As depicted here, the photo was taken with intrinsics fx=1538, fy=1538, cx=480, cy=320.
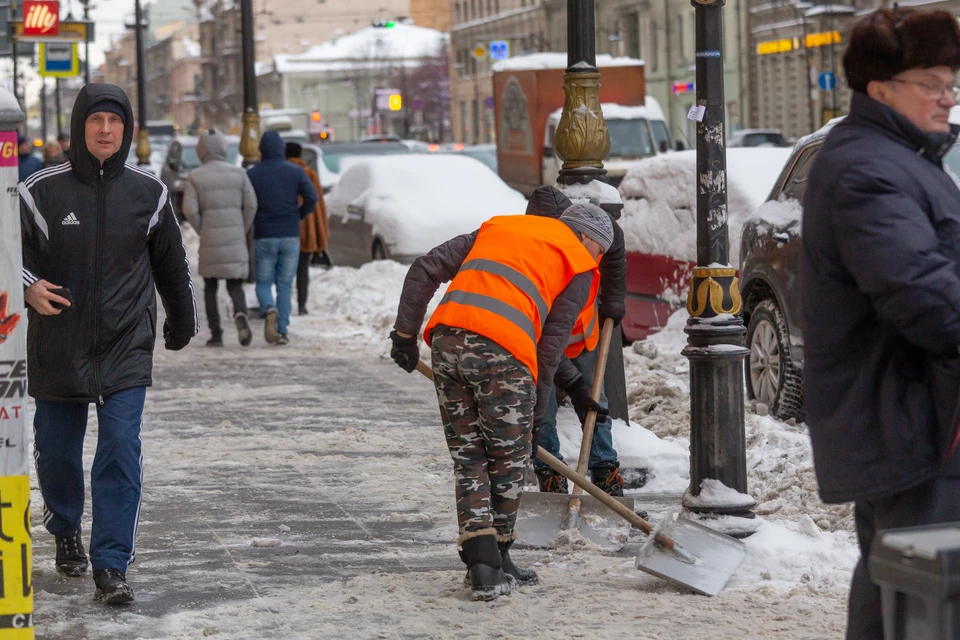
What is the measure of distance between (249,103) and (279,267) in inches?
218

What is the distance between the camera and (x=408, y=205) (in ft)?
58.0

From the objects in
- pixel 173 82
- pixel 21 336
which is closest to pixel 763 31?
pixel 21 336

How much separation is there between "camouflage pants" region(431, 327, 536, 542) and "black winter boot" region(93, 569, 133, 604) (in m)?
1.18

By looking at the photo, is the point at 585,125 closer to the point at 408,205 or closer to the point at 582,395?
the point at 582,395

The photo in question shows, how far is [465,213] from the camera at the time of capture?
17.5 m

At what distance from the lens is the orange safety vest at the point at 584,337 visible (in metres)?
6.44

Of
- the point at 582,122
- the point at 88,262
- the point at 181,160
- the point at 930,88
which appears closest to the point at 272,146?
Answer: the point at 582,122

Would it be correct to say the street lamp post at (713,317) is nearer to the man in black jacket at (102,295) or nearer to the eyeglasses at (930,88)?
the man in black jacket at (102,295)

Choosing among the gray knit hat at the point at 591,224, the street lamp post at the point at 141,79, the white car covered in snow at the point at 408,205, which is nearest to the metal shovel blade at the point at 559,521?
the gray knit hat at the point at 591,224

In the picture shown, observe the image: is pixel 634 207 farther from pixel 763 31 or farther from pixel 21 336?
pixel 763 31

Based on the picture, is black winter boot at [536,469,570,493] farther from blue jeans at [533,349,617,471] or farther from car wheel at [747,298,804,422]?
car wheel at [747,298,804,422]

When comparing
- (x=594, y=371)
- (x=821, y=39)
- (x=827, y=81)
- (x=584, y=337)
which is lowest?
(x=594, y=371)

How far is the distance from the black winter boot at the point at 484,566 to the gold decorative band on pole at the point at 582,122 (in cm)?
284

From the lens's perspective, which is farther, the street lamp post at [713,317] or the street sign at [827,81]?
Result: the street sign at [827,81]
